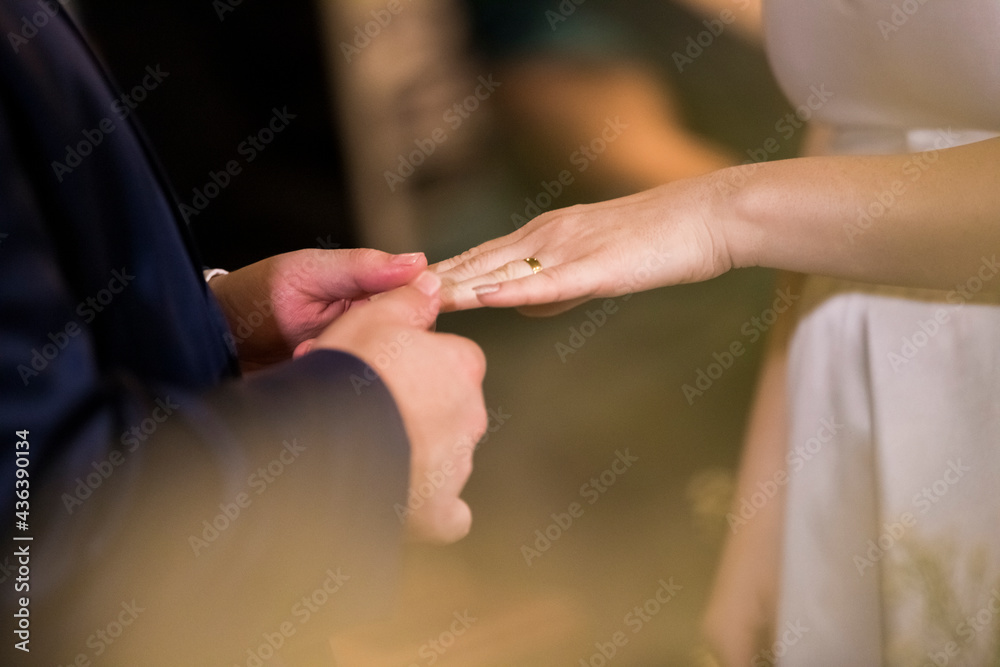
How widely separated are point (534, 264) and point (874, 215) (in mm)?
287

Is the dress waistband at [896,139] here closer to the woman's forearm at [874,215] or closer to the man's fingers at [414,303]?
the woman's forearm at [874,215]

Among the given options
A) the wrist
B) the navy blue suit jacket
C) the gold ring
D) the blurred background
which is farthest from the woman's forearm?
the blurred background

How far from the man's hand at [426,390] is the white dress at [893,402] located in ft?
1.17

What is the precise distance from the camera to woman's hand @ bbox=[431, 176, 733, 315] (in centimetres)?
→ 55

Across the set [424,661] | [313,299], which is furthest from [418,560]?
[313,299]

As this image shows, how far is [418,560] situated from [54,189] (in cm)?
121

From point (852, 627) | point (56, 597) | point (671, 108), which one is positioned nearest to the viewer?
point (56, 597)

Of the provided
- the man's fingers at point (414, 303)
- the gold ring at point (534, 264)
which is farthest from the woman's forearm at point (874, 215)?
the man's fingers at point (414, 303)

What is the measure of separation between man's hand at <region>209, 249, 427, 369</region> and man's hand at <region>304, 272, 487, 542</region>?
9 cm

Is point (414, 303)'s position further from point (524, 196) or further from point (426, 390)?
point (524, 196)

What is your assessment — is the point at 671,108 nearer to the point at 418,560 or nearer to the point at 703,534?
the point at 703,534

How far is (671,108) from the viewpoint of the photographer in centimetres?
127

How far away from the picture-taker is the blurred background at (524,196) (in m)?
1.09

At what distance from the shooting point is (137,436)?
0.34 m
